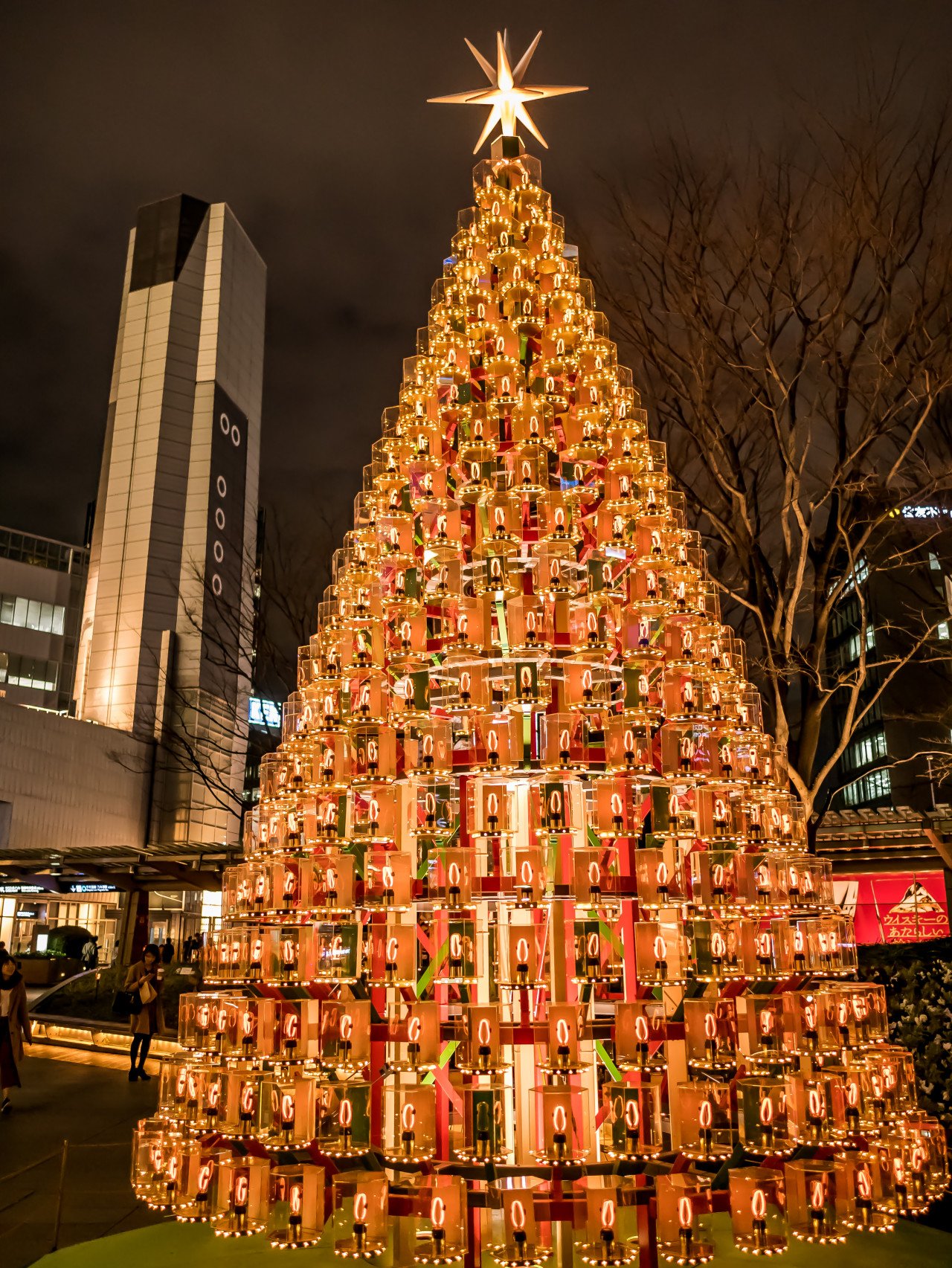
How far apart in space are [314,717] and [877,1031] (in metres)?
3.18

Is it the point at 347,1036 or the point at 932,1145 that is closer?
the point at 347,1036

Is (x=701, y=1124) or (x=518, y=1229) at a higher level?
(x=701, y=1124)

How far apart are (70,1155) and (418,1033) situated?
14.5ft

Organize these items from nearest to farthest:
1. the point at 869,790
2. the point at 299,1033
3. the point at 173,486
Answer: the point at 299,1033
the point at 173,486
the point at 869,790

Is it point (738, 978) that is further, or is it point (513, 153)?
point (513, 153)

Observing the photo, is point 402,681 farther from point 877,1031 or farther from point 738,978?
point 877,1031

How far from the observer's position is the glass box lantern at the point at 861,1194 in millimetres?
3916

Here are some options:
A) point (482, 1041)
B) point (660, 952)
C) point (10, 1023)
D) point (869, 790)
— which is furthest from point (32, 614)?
point (869, 790)

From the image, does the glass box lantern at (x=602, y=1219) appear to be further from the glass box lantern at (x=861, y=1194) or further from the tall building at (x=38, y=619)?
the tall building at (x=38, y=619)

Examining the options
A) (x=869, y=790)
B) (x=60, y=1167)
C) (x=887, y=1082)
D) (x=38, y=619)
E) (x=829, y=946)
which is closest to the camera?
(x=887, y=1082)

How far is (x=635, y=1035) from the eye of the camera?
12.7 feet

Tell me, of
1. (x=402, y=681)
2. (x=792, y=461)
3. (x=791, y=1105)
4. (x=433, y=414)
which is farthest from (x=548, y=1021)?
(x=792, y=461)

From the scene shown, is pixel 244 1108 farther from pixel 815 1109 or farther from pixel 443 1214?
pixel 815 1109

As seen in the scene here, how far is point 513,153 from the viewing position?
223 inches
